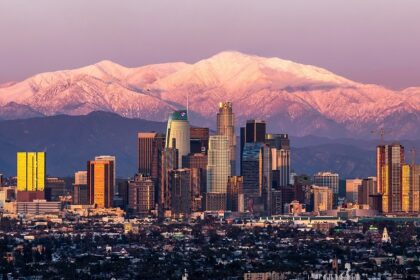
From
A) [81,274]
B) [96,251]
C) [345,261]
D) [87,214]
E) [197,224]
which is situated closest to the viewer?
[81,274]

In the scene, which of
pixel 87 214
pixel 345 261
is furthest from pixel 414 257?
pixel 87 214

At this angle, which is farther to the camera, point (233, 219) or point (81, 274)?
point (233, 219)

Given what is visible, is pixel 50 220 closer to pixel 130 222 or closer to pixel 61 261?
pixel 130 222

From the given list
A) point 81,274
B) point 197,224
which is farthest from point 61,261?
point 197,224

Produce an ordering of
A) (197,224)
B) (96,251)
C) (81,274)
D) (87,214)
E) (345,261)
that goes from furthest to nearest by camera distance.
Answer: (87,214) → (197,224) → (96,251) → (345,261) → (81,274)

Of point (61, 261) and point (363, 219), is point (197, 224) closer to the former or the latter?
point (363, 219)

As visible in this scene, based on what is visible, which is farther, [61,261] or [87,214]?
[87,214]

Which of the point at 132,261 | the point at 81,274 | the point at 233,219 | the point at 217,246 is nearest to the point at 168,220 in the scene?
the point at 233,219

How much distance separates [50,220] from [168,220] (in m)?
9.78

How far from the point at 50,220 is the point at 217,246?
125 feet

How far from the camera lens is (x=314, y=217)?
19062cm

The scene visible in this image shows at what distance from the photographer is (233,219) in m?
190

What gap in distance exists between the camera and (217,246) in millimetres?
151500

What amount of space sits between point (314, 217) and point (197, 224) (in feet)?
41.6
